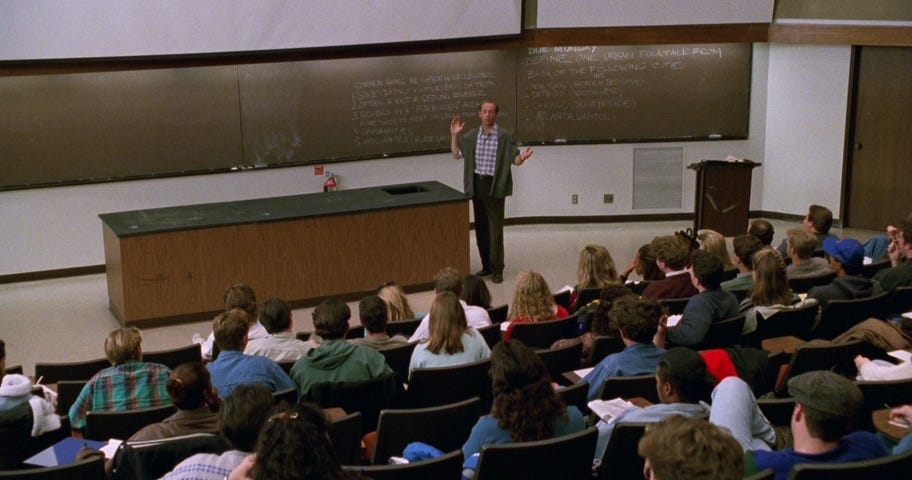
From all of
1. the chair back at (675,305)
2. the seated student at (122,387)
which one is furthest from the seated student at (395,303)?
the seated student at (122,387)

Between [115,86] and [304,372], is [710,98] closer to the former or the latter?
[115,86]

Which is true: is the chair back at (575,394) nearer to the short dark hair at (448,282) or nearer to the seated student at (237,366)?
the seated student at (237,366)

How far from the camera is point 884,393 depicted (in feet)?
13.6

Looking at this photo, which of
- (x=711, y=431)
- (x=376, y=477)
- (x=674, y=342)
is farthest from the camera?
(x=674, y=342)

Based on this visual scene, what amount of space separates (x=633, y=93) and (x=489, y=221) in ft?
9.60

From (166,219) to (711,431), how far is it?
6.57 metres

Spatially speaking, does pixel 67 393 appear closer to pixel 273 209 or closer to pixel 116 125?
pixel 273 209

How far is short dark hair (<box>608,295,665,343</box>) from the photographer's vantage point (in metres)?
4.54

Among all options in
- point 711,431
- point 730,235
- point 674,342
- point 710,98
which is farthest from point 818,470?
point 710,98

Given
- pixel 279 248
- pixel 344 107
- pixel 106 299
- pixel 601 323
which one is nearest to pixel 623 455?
pixel 601 323

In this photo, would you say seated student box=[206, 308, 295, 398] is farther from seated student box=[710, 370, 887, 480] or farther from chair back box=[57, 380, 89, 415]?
seated student box=[710, 370, 887, 480]

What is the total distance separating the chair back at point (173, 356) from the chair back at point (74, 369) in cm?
24

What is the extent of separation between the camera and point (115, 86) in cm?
964

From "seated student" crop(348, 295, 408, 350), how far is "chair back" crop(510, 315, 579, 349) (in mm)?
626
